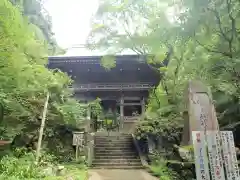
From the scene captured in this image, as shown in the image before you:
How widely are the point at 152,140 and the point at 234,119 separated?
397 cm

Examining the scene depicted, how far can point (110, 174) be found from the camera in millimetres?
9539

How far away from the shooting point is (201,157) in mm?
5637

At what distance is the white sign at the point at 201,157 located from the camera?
5.52 m

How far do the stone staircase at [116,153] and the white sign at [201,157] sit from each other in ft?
19.1

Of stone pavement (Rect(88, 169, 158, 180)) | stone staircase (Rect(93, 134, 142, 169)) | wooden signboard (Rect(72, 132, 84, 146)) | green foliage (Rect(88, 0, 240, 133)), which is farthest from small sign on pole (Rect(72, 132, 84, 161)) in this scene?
green foliage (Rect(88, 0, 240, 133))

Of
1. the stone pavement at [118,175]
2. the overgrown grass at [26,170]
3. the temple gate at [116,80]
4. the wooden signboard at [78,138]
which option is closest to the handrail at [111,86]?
the temple gate at [116,80]

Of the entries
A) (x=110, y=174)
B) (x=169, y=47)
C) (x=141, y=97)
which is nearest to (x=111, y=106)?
(x=141, y=97)

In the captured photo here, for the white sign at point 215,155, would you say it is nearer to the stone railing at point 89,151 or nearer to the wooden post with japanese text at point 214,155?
the wooden post with japanese text at point 214,155

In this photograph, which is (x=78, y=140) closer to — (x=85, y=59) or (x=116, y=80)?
(x=85, y=59)

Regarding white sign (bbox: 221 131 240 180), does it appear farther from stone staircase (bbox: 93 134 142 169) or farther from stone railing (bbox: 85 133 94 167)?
stone railing (bbox: 85 133 94 167)

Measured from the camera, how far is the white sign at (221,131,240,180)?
217 inches

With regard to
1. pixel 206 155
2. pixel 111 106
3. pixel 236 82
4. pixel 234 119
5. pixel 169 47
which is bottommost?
pixel 206 155

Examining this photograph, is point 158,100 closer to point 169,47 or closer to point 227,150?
point 169,47

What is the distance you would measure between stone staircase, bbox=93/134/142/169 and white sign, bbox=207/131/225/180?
5938 mm
